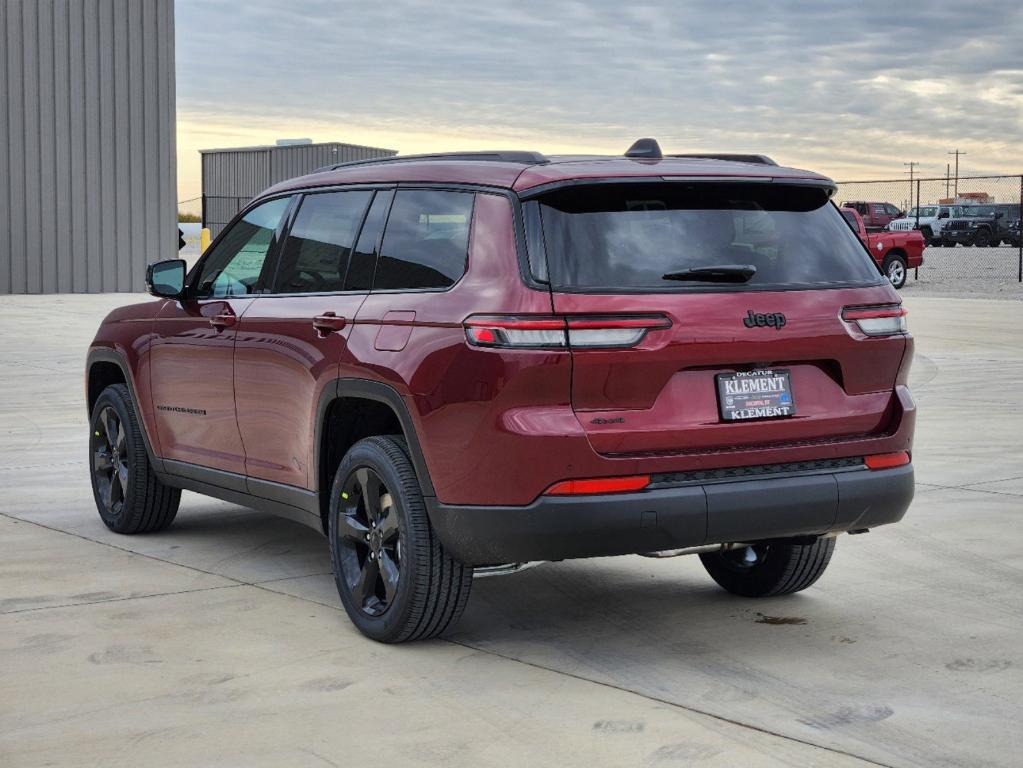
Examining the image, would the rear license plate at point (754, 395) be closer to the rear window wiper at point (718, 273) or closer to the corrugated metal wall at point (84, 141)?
the rear window wiper at point (718, 273)

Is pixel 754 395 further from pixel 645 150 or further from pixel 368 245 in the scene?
pixel 368 245

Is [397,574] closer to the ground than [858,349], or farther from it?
closer to the ground

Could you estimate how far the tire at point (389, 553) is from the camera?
5.41m

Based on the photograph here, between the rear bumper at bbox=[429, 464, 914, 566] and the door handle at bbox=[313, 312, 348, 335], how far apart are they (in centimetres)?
94

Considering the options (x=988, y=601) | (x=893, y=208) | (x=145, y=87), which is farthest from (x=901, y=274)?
(x=988, y=601)

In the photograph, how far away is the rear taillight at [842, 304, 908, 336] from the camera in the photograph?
5520 mm

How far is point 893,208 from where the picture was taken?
4678 cm

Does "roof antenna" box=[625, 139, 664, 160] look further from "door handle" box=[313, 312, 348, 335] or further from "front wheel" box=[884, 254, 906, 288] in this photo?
"front wheel" box=[884, 254, 906, 288]

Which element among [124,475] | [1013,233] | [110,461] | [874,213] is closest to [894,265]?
[874,213]

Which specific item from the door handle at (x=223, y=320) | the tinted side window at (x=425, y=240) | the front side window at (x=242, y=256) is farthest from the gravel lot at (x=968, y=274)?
the tinted side window at (x=425, y=240)

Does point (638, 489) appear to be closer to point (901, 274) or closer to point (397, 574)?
point (397, 574)

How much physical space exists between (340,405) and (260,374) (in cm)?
65

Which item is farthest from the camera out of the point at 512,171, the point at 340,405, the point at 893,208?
the point at 893,208

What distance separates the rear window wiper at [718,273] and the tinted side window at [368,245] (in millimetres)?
1280
